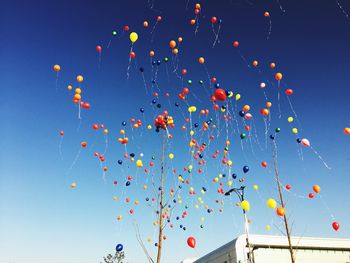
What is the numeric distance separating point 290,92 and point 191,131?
152 inches

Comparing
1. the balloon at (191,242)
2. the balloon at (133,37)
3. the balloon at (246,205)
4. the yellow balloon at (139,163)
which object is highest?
the balloon at (133,37)

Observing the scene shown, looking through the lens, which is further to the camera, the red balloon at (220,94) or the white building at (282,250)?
the white building at (282,250)

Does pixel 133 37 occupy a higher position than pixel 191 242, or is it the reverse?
pixel 133 37

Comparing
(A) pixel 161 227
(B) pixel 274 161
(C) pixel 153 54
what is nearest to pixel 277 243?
(B) pixel 274 161

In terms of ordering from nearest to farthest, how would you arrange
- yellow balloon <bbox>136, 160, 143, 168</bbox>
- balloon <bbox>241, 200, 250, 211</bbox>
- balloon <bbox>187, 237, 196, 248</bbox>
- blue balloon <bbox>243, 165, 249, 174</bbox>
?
1. balloon <bbox>187, 237, 196, 248</bbox>
2. yellow balloon <bbox>136, 160, 143, 168</bbox>
3. balloon <bbox>241, 200, 250, 211</bbox>
4. blue balloon <bbox>243, 165, 249, 174</bbox>

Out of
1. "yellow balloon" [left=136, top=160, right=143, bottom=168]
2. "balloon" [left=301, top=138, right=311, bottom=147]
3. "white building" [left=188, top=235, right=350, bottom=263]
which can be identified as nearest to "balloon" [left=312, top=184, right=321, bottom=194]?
"balloon" [left=301, top=138, right=311, bottom=147]

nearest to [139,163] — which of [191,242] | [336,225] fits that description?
[191,242]

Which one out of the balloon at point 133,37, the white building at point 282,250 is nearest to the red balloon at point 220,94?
the balloon at point 133,37

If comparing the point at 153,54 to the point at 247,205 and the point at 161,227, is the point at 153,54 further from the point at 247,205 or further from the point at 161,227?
the point at 247,205

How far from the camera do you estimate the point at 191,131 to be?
1182 centimetres

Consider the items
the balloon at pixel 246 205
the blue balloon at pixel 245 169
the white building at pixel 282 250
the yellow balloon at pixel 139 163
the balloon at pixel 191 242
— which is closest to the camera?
the balloon at pixel 191 242

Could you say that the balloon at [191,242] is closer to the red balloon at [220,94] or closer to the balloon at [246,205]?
the balloon at [246,205]

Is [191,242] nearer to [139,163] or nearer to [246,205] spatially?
[246,205]

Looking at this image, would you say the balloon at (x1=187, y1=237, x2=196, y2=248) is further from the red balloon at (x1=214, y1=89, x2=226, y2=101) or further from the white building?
the white building
